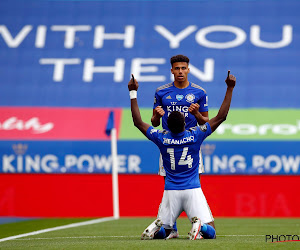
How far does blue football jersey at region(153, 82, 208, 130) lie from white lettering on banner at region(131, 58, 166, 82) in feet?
40.2

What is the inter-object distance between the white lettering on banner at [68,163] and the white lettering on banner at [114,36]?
14.5 feet

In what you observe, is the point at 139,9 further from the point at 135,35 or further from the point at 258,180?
the point at 258,180

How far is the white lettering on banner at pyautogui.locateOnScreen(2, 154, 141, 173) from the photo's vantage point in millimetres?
18734

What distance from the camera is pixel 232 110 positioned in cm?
1986

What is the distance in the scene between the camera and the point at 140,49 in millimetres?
21828

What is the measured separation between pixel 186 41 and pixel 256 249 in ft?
51.9

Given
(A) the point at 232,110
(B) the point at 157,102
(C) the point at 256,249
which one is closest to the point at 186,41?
(A) the point at 232,110

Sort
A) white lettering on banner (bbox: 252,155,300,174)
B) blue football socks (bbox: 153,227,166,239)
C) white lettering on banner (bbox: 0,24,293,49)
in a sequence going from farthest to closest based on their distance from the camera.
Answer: white lettering on banner (bbox: 0,24,293,49)
white lettering on banner (bbox: 252,155,300,174)
blue football socks (bbox: 153,227,166,239)

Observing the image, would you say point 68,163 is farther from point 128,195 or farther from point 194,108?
point 194,108

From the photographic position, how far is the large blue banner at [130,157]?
18.5 m

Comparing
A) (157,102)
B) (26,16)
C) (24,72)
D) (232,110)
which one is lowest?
(157,102)

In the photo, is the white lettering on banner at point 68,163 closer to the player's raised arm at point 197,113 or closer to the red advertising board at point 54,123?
the red advertising board at point 54,123

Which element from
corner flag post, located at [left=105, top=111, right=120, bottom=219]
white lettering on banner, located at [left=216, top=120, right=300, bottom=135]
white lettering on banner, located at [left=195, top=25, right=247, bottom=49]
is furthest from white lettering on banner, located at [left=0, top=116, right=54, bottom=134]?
white lettering on banner, located at [left=195, top=25, right=247, bottom=49]

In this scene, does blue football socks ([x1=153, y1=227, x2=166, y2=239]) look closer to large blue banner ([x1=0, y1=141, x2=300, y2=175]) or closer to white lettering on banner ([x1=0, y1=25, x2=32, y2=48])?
large blue banner ([x1=0, y1=141, x2=300, y2=175])
